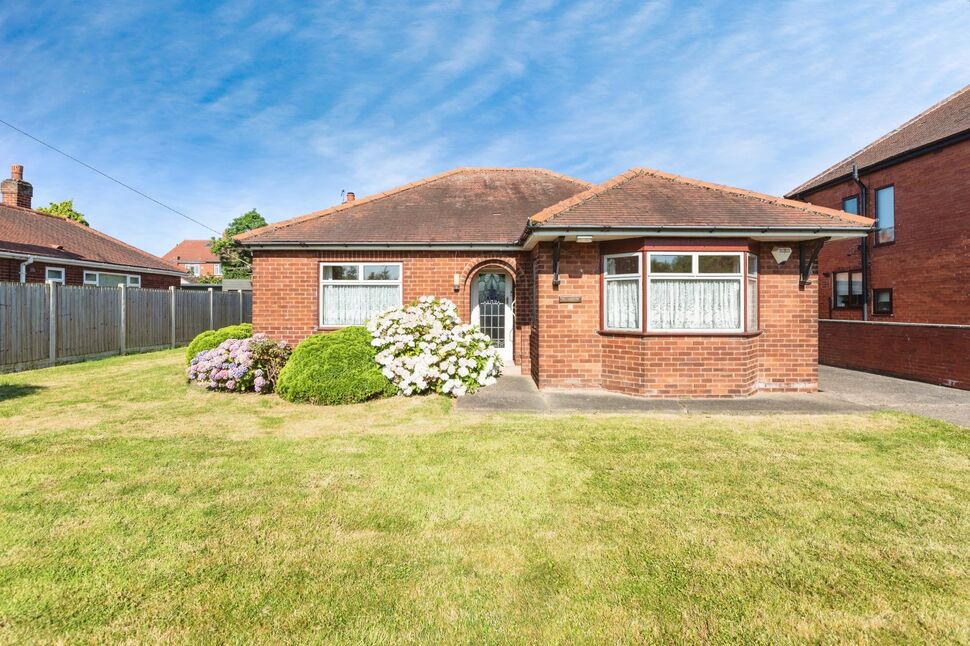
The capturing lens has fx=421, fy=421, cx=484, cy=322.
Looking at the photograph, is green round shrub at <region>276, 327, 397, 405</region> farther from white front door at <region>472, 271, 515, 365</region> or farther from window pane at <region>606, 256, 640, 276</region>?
window pane at <region>606, 256, 640, 276</region>

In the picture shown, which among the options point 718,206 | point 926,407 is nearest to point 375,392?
point 718,206

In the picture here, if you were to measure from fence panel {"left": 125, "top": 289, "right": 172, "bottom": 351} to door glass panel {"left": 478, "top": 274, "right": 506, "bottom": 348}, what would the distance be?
12.3 m

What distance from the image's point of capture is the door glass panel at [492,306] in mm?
10930

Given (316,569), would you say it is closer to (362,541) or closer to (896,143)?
(362,541)

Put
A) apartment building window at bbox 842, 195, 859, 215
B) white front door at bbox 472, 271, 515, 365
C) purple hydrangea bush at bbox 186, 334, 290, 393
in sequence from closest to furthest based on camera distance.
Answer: purple hydrangea bush at bbox 186, 334, 290, 393, white front door at bbox 472, 271, 515, 365, apartment building window at bbox 842, 195, 859, 215

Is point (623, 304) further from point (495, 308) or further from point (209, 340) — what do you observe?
point (209, 340)

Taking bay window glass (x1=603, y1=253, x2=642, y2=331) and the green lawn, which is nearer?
the green lawn

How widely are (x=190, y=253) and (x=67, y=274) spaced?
5321 centimetres

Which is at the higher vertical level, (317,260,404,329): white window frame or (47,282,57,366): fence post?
(317,260,404,329): white window frame

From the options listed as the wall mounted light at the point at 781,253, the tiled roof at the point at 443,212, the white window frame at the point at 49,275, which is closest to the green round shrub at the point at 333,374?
the tiled roof at the point at 443,212

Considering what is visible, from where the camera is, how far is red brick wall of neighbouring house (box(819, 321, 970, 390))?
8578mm

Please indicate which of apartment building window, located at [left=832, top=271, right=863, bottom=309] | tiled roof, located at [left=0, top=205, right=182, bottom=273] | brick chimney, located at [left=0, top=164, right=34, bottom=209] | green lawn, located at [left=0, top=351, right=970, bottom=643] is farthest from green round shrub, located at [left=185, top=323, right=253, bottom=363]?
apartment building window, located at [left=832, top=271, right=863, bottom=309]

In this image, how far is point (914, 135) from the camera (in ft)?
45.4

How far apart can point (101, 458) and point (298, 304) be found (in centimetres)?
612
